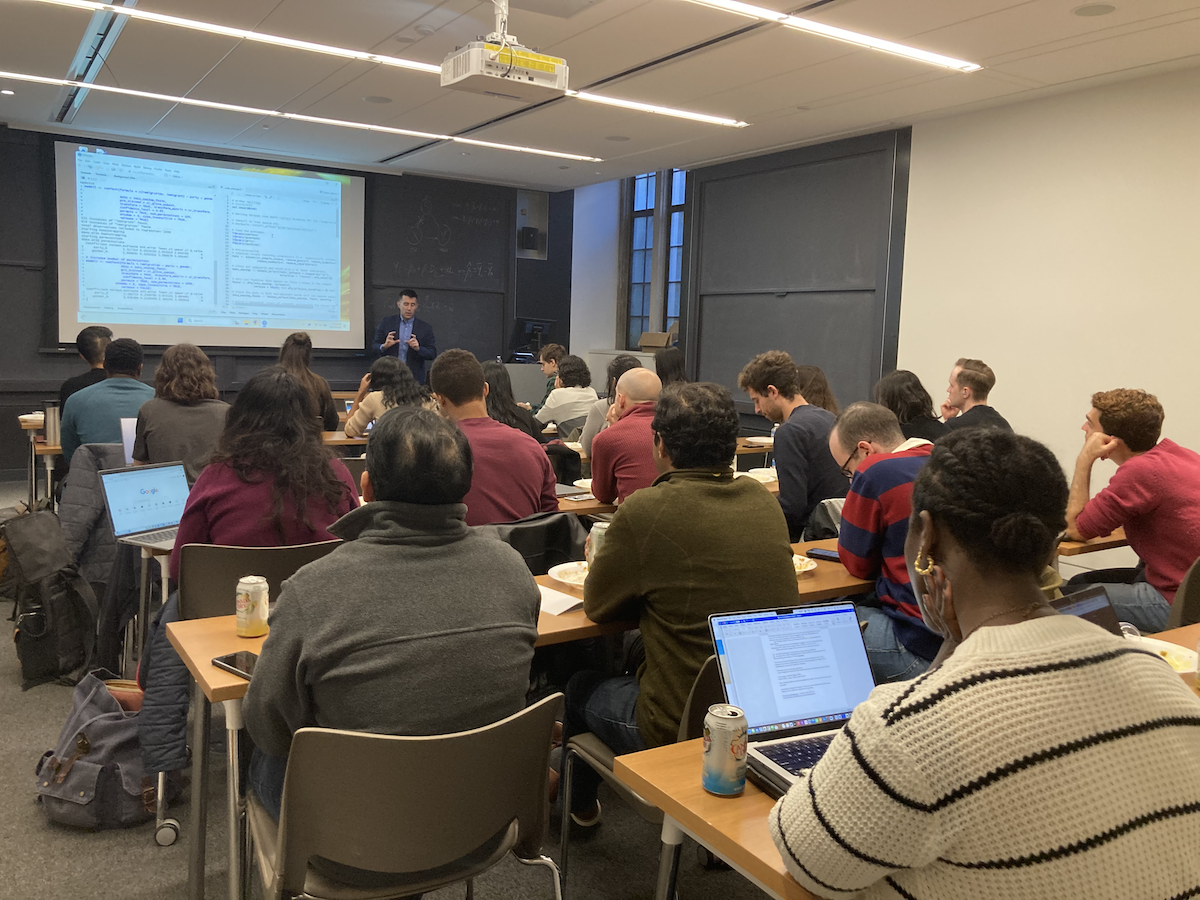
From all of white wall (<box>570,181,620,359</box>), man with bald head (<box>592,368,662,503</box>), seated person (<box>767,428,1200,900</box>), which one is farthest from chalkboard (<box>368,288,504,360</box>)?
seated person (<box>767,428,1200,900</box>)

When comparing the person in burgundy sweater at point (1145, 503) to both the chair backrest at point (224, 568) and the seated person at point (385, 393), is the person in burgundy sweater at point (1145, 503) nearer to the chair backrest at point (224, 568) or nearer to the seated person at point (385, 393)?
the chair backrest at point (224, 568)

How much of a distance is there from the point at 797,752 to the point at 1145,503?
232cm

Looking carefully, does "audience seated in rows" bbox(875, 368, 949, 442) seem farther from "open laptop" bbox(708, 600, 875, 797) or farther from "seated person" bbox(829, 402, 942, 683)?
"open laptop" bbox(708, 600, 875, 797)

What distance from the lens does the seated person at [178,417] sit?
11.8ft

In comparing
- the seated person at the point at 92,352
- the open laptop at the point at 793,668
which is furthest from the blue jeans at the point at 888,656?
the seated person at the point at 92,352

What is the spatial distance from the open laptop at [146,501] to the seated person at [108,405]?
4.39 ft

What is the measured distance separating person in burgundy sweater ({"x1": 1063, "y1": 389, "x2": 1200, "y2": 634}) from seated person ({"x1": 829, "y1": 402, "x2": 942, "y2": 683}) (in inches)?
33.0

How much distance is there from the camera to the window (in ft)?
33.1

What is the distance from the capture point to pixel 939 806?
3.09 feet

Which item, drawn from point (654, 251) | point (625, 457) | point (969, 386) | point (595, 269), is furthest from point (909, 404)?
point (595, 269)

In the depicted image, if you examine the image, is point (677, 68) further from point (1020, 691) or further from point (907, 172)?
point (1020, 691)

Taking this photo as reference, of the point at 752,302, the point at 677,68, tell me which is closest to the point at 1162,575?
the point at 677,68

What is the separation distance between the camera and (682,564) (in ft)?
6.73

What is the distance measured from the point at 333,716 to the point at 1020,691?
112 centimetres
